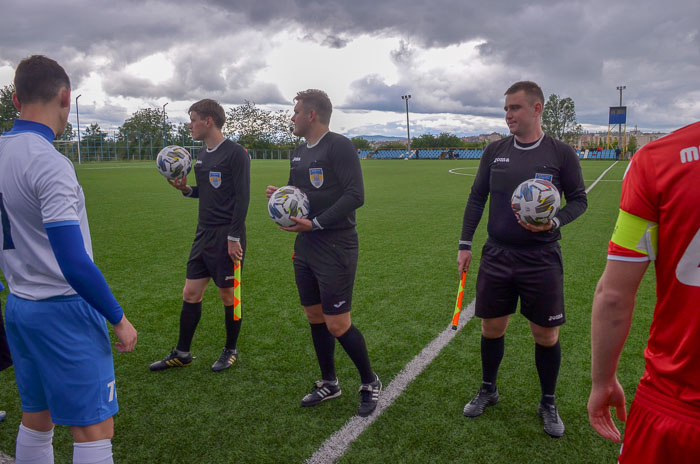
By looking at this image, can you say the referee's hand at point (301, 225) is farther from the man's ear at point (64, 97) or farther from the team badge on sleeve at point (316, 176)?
the man's ear at point (64, 97)

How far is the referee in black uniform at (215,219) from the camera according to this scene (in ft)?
13.2

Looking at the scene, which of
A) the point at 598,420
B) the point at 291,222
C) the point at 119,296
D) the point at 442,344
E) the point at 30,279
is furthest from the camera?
the point at 119,296

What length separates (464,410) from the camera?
3.43m

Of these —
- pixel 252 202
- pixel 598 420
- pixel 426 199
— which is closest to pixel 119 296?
pixel 598 420

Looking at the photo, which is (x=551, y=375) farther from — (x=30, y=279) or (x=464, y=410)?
(x=30, y=279)

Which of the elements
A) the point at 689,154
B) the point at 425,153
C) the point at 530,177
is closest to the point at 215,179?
the point at 530,177

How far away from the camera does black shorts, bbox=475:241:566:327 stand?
3.15 meters

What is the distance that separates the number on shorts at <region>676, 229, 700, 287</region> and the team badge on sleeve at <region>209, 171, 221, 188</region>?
3466 millimetres

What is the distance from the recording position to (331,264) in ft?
11.1

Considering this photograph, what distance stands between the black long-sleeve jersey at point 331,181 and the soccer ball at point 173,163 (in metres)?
1.35

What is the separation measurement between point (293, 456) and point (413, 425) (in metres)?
0.86

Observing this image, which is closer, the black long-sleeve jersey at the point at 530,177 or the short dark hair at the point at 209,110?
the black long-sleeve jersey at the point at 530,177

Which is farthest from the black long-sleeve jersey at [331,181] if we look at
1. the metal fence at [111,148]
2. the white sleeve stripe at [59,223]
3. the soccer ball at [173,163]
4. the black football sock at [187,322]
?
the metal fence at [111,148]

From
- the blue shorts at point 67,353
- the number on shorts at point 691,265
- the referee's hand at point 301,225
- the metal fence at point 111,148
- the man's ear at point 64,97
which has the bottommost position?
the blue shorts at point 67,353
